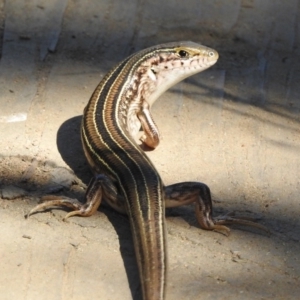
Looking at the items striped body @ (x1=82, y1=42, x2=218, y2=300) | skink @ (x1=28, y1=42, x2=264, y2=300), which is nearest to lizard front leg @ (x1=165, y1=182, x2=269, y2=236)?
skink @ (x1=28, y1=42, x2=264, y2=300)

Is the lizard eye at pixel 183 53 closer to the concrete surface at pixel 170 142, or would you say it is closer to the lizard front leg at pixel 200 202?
the concrete surface at pixel 170 142

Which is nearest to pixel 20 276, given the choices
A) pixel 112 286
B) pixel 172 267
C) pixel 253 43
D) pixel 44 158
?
pixel 112 286

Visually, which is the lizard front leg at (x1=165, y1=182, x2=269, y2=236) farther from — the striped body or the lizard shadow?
the lizard shadow

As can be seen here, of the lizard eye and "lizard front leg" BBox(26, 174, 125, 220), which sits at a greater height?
the lizard eye

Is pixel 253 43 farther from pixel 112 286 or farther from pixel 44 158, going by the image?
pixel 112 286

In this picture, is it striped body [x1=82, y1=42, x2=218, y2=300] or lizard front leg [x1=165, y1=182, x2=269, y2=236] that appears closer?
striped body [x1=82, y1=42, x2=218, y2=300]

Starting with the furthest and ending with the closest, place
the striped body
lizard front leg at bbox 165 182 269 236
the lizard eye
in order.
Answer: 1. the lizard eye
2. lizard front leg at bbox 165 182 269 236
3. the striped body


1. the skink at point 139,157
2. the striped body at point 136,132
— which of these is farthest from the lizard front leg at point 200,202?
the striped body at point 136,132
